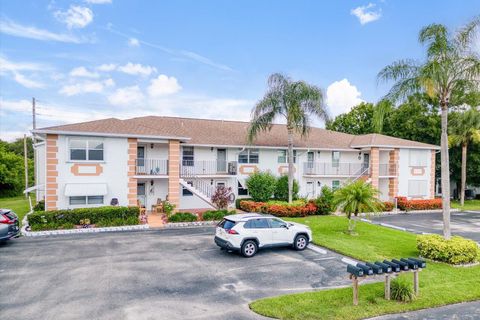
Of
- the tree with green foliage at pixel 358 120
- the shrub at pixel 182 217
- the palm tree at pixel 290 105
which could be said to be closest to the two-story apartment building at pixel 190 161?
the shrub at pixel 182 217

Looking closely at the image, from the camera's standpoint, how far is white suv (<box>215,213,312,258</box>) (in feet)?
43.3

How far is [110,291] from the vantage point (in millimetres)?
9578

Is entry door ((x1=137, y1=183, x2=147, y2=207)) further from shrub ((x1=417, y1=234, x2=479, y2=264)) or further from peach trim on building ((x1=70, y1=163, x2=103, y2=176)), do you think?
shrub ((x1=417, y1=234, x2=479, y2=264))

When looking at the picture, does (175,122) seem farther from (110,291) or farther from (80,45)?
(110,291)

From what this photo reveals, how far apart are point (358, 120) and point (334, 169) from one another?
2213 cm

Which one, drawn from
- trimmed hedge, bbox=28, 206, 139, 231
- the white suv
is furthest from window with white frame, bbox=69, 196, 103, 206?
the white suv

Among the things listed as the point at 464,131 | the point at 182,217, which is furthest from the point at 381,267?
the point at 464,131

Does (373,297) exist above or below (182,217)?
below

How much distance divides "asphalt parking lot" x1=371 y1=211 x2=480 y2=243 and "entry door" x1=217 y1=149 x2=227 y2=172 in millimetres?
11989

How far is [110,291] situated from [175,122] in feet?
67.0

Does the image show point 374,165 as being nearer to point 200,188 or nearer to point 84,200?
point 200,188

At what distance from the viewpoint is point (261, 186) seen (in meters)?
25.3

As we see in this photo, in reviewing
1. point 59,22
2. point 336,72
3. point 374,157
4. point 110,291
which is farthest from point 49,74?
A: point 374,157

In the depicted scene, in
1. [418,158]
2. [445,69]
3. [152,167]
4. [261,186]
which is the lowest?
[261,186]
